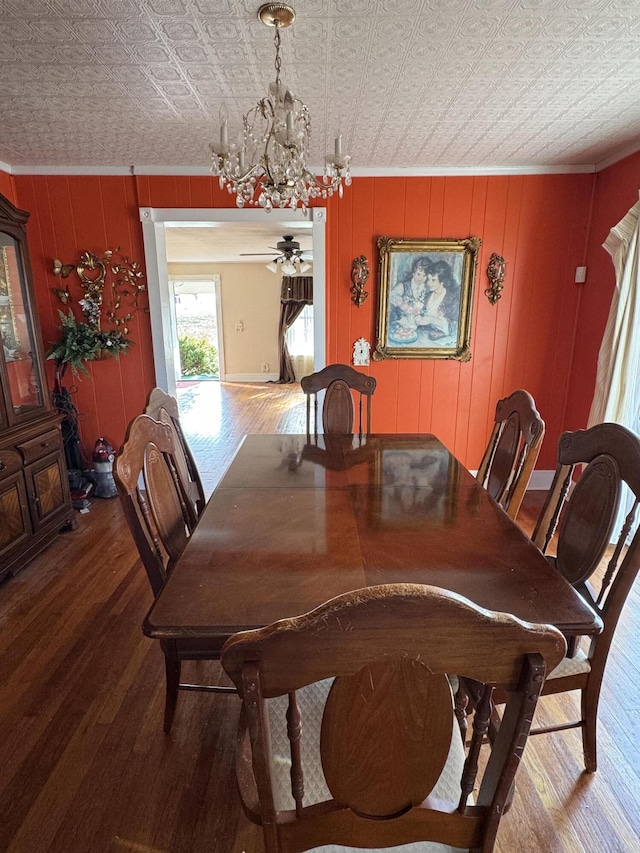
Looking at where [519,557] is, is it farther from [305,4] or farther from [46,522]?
[46,522]

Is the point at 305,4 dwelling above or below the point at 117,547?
above

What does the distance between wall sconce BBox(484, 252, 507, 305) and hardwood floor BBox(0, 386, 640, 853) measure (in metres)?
2.16

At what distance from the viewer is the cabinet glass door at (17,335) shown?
263 cm

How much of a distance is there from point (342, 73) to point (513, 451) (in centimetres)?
175

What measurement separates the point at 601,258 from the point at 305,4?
2.60m

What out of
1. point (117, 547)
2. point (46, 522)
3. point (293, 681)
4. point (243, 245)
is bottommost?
point (117, 547)

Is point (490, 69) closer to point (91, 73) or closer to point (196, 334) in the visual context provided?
point (91, 73)

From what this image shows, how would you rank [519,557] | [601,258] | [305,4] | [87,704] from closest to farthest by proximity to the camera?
[519,557]
[305,4]
[87,704]
[601,258]

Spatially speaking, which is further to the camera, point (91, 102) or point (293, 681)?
point (91, 102)

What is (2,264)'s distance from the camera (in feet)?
8.61

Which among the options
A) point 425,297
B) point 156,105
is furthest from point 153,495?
point 425,297

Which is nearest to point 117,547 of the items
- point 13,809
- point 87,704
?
point 87,704

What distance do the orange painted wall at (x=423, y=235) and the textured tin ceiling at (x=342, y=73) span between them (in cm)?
36

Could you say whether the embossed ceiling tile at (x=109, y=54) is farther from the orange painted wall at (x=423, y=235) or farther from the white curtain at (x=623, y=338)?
the white curtain at (x=623, y=338)
